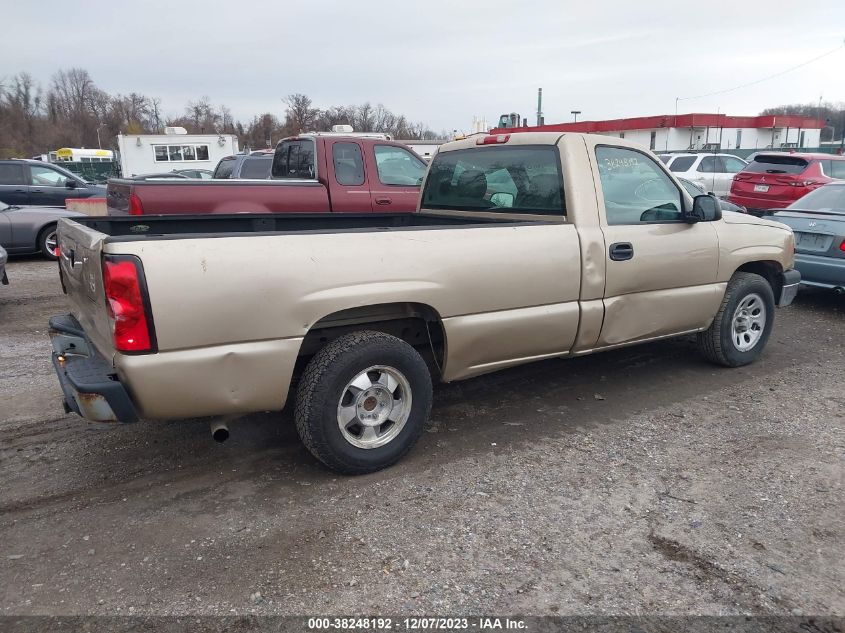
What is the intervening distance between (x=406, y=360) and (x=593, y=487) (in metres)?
1.22

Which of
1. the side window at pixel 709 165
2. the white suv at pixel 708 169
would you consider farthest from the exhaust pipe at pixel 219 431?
the side window at pixel 709 165

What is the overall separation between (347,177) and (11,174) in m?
8.18

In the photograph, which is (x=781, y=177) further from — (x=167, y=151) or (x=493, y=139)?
(x=167, y=151)

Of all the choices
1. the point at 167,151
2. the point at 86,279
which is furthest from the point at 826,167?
the point at 167,151

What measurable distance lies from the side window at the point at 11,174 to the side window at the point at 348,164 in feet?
26.1

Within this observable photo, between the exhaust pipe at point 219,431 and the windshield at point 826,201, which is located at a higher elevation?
the windshield at point 826,201

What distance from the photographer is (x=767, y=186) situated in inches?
553

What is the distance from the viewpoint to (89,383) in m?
3.03

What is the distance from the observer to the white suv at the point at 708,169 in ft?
57.8

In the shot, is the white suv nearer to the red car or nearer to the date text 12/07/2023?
the red car

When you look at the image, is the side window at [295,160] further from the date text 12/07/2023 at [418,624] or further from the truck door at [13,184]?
the date text 12/07/2023 at [418,624]

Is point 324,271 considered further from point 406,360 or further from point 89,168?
point 89,168

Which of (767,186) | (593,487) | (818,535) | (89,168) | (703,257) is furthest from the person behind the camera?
(89,168)

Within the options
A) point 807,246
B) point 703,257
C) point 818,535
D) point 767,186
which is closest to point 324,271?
point 818,535
